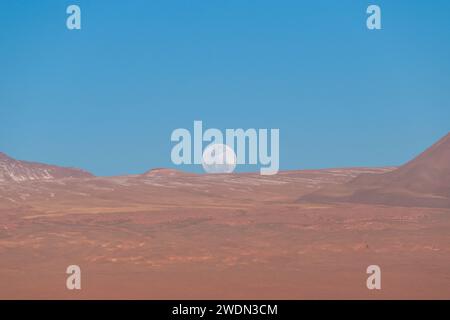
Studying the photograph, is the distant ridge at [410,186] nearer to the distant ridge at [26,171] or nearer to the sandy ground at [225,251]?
the sandy ground at [225,251]

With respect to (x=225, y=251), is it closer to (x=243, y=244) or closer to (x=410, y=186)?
(x=243, y=244)

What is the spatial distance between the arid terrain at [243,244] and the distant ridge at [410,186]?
4.6 inches

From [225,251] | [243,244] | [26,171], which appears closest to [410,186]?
[243,244]

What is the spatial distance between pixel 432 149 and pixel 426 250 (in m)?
30.8

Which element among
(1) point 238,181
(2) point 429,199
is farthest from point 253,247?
(1) point 238,181

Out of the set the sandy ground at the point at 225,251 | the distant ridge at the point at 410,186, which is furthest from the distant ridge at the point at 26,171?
the sandy ground at the point at 225,251

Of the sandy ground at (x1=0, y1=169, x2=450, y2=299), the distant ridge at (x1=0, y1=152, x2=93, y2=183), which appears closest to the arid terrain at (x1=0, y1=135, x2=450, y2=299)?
the sandy ground at (x1=0, y1=169, x2=450, y2=299)

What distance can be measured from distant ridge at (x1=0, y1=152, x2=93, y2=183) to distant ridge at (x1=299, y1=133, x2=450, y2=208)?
75.9m

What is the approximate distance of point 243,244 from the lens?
35.8 metres

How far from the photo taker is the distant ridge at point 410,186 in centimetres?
5472

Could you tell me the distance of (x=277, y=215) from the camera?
45.5 meters
